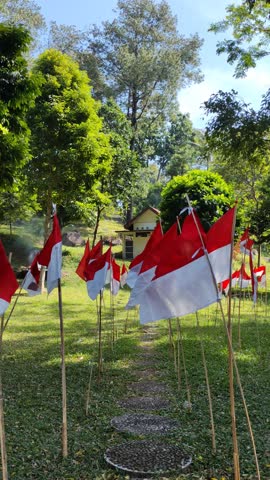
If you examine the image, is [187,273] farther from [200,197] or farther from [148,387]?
[200,197]

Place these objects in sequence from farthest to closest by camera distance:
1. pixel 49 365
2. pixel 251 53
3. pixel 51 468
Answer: pixel 251 53 < pixel 49 365 < pixel 51 468

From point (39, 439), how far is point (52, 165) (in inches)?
505

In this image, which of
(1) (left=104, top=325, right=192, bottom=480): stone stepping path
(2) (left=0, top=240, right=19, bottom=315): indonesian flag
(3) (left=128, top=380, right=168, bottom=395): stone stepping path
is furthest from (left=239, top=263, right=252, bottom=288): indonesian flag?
(2) (left=0, top=240, right=19, bottom=315): indonesian flag

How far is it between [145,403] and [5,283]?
3304 millimetres

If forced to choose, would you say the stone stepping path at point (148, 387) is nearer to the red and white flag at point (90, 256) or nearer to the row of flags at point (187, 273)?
the red and white flag at point (90, 256)

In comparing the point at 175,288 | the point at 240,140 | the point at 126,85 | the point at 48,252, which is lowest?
the point at 175,288

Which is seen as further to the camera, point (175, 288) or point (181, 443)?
point (181, 443)

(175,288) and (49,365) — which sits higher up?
(175,288)

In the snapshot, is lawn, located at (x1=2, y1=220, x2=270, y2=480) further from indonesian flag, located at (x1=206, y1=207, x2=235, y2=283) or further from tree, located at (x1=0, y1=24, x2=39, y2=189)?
tree, located at (x1=0, y1=24, x2=39, y2=189)

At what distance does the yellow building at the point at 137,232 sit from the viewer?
3328cm

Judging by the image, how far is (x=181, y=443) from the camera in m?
4.71

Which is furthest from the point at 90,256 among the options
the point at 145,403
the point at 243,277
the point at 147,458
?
the point at 243,277

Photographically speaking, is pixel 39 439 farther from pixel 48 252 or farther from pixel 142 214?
pixel 142 214

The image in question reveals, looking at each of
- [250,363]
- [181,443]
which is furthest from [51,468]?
[250,363]
